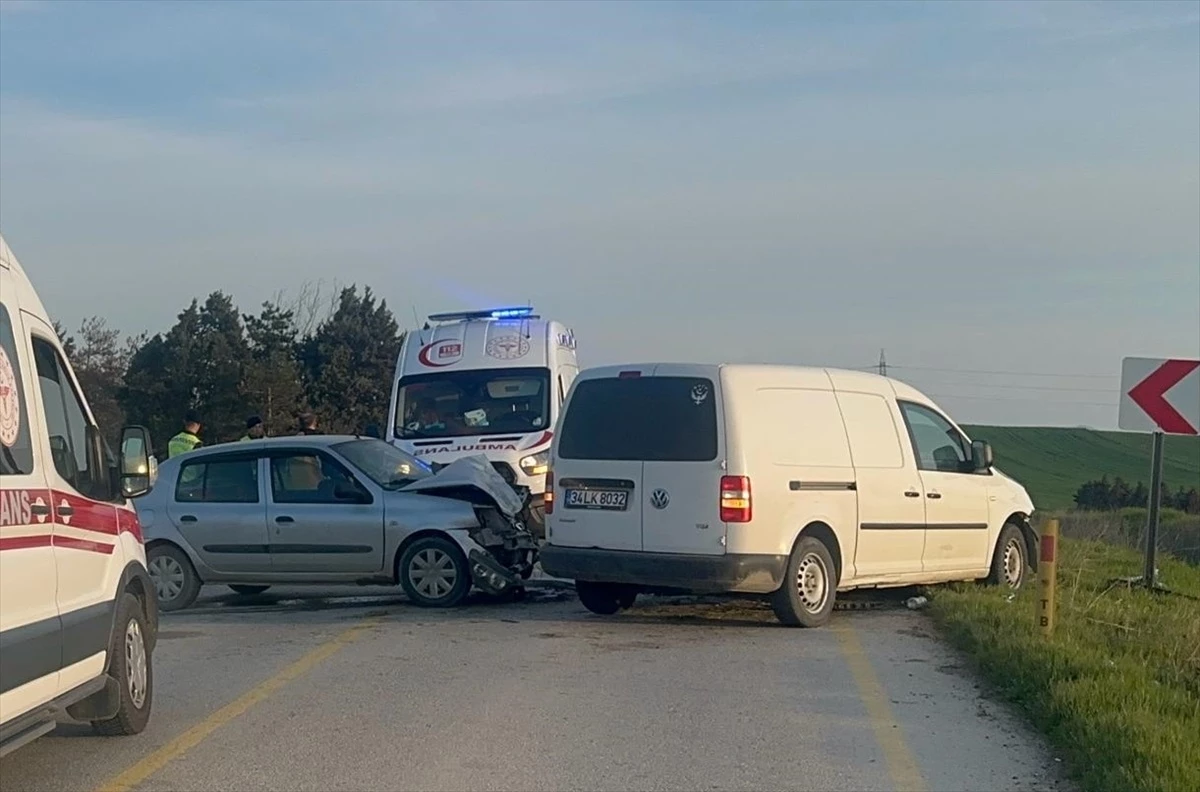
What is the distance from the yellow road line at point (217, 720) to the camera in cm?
A: 666

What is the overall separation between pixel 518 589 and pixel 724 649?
132 inches

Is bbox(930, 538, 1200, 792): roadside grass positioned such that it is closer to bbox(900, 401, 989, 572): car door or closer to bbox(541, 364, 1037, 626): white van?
bbox(900, 401, 989, 572): car door

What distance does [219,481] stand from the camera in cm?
1360

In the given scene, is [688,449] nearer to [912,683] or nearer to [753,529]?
[753,529]

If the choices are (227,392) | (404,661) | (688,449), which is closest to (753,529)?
(688,449)

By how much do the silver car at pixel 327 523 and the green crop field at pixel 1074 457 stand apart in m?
44.1

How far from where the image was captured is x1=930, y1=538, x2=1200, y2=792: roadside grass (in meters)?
6.58

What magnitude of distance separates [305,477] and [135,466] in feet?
20.3

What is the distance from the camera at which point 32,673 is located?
19.2ft

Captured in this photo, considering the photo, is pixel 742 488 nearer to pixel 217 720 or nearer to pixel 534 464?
pixel 217 720

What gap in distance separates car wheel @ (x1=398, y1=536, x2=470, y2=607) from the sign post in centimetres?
614

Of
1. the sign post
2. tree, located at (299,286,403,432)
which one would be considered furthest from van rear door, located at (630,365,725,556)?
tree, located at (299,286,403,432)

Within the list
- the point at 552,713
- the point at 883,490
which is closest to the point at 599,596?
the point at 883,490

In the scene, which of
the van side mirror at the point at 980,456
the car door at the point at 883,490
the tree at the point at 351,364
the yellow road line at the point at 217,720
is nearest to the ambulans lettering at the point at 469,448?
the van side mirror at the point at 980,456
